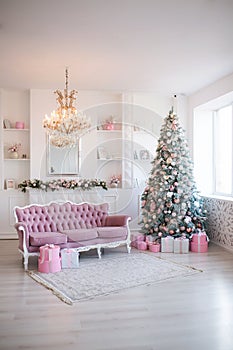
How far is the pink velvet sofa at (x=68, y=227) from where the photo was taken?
583 cm

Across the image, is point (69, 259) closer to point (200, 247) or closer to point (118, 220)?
point (118, 220)

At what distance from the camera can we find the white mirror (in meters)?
8.17

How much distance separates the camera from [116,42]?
509 centimetres

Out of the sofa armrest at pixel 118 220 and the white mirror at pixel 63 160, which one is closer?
the sofa armrest at pixel 118 220

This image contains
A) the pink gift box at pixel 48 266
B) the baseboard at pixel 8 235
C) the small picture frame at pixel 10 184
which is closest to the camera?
the pink gift box at pixel 48 266

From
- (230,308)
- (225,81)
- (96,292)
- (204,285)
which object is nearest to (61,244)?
(96,292)

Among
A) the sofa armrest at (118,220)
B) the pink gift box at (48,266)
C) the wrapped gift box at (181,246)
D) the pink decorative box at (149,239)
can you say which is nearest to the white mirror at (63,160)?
the sofa armrest at (118,220)

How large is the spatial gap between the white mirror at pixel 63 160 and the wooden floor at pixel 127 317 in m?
3.38

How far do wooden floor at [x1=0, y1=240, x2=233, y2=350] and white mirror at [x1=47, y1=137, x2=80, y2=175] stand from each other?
3378mm

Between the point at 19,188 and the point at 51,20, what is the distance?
171 inches

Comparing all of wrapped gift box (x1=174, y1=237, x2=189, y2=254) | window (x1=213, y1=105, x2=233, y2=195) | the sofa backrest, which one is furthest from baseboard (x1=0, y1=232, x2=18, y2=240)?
window (x1=213, y1=105, x2=233, y2=195)

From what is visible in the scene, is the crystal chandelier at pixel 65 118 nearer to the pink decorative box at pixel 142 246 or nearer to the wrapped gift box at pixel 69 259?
the wrapped gift box at pixel 69 259

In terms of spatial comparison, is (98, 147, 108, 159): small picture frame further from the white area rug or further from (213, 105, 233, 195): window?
the white area rug

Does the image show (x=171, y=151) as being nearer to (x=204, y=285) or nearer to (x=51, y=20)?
(x=204, y=285)
